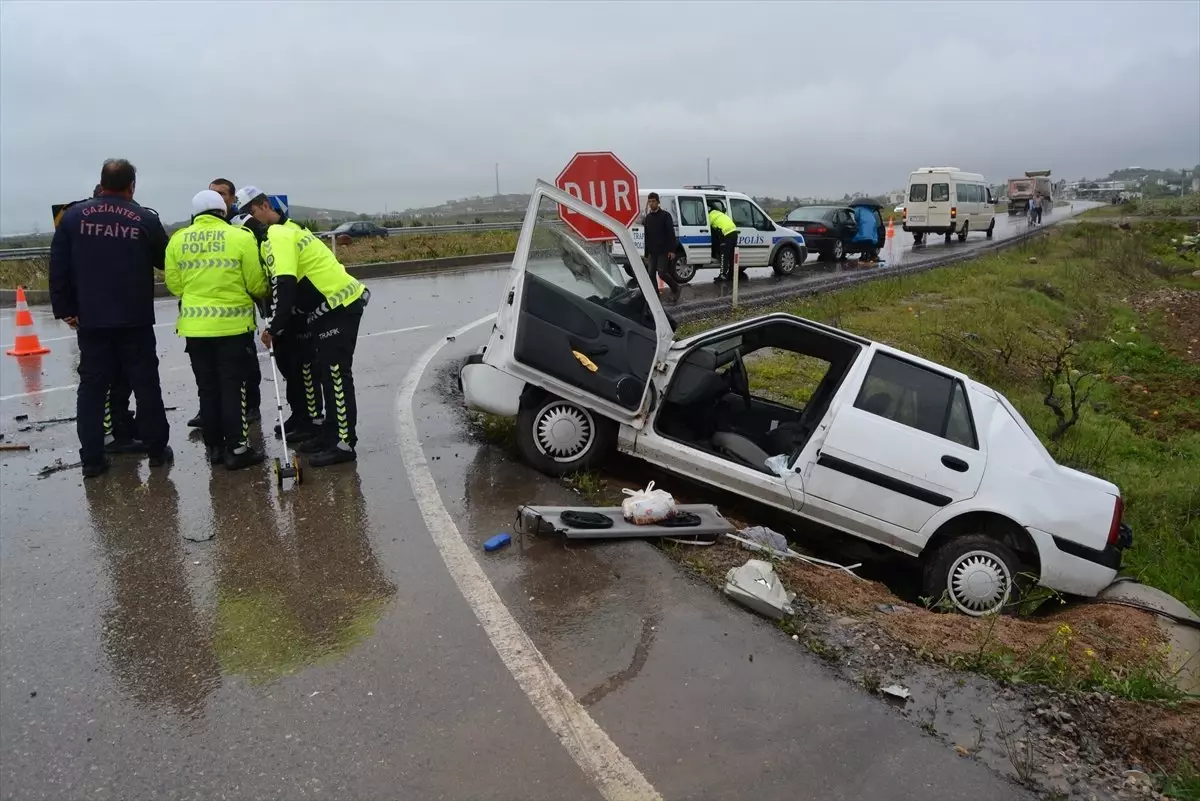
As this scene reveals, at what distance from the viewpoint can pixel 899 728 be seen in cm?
314

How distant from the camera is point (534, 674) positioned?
3.34 meters

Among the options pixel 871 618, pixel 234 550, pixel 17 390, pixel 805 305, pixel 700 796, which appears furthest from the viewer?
pixel 805 305

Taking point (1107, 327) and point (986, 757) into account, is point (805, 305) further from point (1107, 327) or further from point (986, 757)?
point (986, 757)

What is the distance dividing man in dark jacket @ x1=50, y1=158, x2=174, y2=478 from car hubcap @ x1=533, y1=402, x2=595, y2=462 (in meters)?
2.67

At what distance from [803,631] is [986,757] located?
3.11 feet

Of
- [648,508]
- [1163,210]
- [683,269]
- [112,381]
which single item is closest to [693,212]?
[683,269]

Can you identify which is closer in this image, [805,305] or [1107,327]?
[805,305]

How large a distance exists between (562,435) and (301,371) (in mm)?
2192

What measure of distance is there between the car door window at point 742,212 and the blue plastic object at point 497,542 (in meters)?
14.8

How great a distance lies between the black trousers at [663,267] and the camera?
13920mm

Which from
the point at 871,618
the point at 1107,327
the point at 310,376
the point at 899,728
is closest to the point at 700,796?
the point at 899,728

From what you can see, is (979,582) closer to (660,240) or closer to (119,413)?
(119,413)

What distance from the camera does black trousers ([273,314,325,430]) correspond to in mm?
6223

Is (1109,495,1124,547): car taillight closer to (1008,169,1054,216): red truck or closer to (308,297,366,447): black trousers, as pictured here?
(308,297,366,447): black trousers
